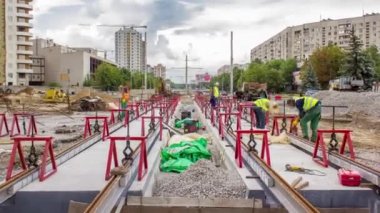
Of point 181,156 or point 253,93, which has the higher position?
point 253,93

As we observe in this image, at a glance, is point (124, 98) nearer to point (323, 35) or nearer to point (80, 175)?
point (80, 175)

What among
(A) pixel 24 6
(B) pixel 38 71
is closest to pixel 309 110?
(A) pixel 24 6

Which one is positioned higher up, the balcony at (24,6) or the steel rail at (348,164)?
the balcony at (24,6)

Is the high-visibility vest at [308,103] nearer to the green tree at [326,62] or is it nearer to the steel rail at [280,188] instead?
the steel rail at [280,188]

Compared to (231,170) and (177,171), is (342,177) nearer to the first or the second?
(231,170)

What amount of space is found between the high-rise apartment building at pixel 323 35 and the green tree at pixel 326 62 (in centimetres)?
3425

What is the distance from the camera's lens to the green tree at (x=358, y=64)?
48188 mm

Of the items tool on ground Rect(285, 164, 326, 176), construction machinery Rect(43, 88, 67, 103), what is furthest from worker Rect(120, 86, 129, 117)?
construction machinery Rect(43, 88, 67, 103)

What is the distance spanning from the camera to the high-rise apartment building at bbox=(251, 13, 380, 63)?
106m

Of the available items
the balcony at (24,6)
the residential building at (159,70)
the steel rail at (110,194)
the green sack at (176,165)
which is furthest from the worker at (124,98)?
the residential building at (159,70)

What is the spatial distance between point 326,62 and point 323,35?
50.2 m

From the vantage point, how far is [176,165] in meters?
9.80

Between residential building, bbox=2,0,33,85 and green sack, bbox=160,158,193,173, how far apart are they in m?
78.5

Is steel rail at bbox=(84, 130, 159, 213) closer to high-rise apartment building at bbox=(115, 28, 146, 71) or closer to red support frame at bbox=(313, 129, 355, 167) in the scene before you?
red support frame at bbox=(313, 129, 355, 167)
